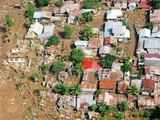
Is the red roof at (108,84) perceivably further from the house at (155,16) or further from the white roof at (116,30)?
the house at (155,16)

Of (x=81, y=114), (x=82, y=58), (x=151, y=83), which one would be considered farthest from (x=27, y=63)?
(x=151, y=83)

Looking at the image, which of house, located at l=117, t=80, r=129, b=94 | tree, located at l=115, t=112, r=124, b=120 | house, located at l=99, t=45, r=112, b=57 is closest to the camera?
tree, located at l=115, t=112, r=124, b=120

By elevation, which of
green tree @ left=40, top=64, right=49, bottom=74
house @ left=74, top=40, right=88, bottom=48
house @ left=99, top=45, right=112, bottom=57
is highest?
house @ left=74, top=40, right=88, bottom=48

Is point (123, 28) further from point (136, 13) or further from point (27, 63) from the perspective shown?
point (27, 63)

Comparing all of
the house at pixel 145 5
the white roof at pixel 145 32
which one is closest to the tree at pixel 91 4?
the house at pixel 145 5

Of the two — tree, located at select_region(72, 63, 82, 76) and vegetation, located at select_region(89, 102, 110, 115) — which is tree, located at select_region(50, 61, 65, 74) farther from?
vegetation, located at select_region(89, 102, 110, 115)

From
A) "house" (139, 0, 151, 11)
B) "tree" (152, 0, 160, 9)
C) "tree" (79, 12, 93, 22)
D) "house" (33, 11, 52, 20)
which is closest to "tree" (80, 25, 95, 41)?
"tree" (79, 12, 93, 22)

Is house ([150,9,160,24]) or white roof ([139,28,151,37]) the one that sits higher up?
house ([150,9,160,24])
